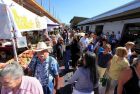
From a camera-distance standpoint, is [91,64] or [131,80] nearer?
[131,80]

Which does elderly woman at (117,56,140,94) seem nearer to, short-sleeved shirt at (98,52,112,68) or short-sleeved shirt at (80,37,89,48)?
short-sleeved shirt at (98,52,112,68)

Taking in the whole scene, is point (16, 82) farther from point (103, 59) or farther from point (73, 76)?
point (103, 59)

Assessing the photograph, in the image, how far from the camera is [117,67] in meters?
6.21

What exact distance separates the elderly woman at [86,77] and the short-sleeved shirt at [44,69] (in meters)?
0.46

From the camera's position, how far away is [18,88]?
2898 mm

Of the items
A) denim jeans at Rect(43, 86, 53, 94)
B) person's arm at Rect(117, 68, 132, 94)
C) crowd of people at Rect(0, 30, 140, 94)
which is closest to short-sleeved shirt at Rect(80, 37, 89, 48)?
crowd of people at Rect(0, 30, 140, 94)

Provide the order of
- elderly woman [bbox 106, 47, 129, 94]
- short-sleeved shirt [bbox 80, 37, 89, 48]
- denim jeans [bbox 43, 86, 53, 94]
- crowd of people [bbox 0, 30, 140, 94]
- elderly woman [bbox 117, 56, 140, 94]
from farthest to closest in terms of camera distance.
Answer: short-sleeved shirt [bbox 80, 37, 89, 48] → elderly woman [bbox 106, 47, 129, 94] → denim jeans [bbox 43, 86, 53, 94] → elderly woman [bbox 117, 56, 140, 94] → crowd of people [bbox 0, 30, 140, 94]

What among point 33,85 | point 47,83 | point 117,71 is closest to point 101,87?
point 117,71

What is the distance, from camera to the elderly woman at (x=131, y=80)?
4004 millimetres

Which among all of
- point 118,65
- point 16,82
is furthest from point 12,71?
point 118,65

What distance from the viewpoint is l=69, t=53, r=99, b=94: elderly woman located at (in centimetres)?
468

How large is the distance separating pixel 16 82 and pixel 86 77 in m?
2.11

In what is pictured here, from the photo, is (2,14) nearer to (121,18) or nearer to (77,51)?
(77,51)

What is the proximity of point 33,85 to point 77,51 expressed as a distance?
8.80 m
